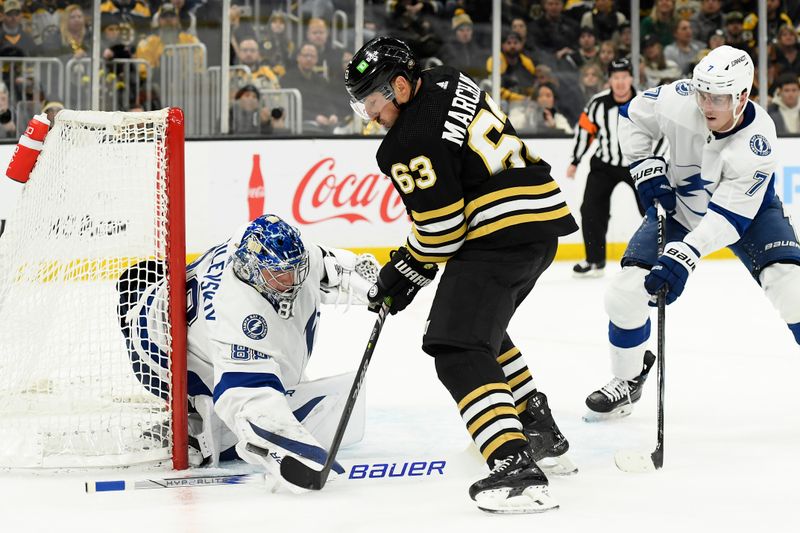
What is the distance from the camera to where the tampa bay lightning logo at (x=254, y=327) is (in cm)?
289

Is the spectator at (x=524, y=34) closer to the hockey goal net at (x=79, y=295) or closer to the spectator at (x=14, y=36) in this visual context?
the spectator at (x=14, y=36)

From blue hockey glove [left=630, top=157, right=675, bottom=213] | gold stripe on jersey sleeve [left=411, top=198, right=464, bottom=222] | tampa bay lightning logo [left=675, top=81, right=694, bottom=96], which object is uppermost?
tampa bay lightning logo [left=675, top=81, right=694, bottom=96]

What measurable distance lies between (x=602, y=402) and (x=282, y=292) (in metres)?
1.19

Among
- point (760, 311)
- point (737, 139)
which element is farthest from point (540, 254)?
point (760, 311)

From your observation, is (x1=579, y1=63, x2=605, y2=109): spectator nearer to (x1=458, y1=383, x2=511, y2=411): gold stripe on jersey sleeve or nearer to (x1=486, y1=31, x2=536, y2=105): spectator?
(x1=486, y1=31, x2=536, y2=105): spectator

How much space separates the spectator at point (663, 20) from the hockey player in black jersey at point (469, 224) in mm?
5941

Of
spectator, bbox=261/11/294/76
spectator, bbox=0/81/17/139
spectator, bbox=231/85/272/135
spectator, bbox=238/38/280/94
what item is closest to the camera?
spectator, bbox=0/81/17/139

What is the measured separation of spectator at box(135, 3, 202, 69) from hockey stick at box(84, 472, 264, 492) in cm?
471

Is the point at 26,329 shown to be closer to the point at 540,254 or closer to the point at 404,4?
the point at 540,254

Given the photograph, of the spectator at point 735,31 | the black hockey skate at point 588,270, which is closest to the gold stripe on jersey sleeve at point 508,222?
the black hockey skate at point 588,270

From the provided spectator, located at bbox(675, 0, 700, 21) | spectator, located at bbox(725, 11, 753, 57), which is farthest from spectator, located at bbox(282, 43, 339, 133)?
spectator, located at bbox(725, 11, 753, 57)

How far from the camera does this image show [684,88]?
3.58 metres

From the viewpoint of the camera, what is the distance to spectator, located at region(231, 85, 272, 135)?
7.25 metres

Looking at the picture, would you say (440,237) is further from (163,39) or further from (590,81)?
(590,81)
